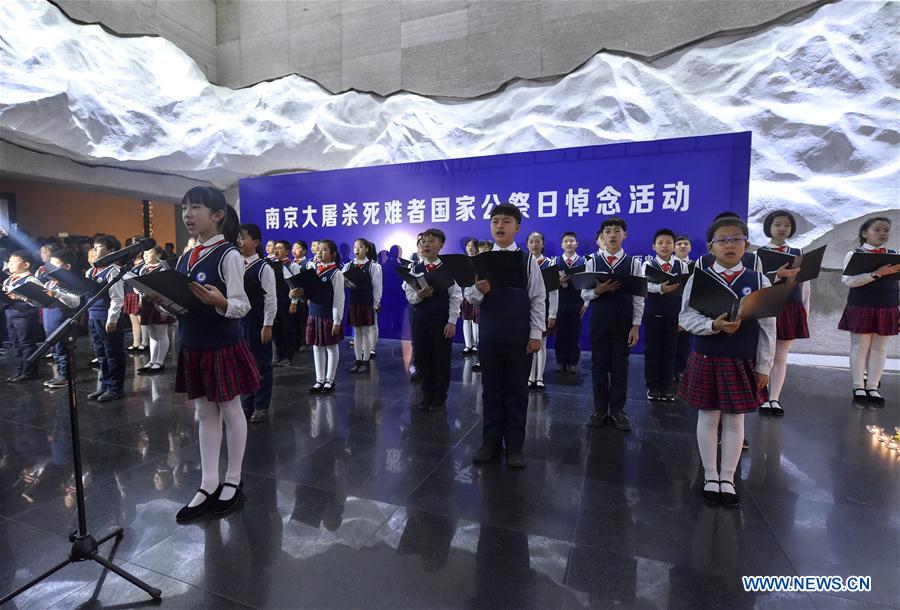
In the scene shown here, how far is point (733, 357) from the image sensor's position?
6.61ft

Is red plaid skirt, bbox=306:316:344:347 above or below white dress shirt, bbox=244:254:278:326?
below

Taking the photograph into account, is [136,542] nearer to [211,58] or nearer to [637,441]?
[637,441]

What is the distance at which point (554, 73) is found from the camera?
7328 mm

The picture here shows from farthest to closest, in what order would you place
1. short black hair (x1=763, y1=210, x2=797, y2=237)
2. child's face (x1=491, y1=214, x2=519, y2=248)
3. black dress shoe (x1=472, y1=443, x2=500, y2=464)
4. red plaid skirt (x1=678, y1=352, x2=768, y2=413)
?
short black hair (x1=763, y1=210, x2=797, y2=237) → black dress shoe (x1=472, y1=443, x2=500, y2=464) → child's face (x1=491, y1=214, x2=519, y2=248) → red plaid skirt (x1=678, y1=352, x2=768, y2=413)

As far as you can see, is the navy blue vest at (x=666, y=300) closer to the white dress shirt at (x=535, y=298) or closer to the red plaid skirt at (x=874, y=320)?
the red plaid skirt at (x=874, y=320)

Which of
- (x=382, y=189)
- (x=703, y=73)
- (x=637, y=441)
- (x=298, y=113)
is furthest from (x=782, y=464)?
(x=298, y=113)

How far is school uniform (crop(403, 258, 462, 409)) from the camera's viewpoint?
355 cm

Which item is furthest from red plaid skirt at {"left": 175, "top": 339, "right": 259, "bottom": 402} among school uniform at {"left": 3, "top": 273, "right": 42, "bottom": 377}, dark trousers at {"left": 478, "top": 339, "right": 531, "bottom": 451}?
school uniform at {"left": 3, "top": 273, "right": 42, "bottom": 377}

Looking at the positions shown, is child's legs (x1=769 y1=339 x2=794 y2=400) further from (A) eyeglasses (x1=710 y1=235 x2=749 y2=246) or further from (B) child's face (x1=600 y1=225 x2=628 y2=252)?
(A) eyeglasses (x1=710 y1=235 x2=749 y2=246)

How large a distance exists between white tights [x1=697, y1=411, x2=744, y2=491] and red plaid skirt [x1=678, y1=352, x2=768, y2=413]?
0.25 feet

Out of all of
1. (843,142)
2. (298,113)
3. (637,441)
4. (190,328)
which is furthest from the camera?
(298,113)

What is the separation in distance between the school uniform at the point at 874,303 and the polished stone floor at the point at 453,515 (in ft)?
2.17

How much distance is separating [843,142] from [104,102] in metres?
11.4

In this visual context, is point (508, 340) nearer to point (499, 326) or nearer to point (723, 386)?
point (499, 326)
